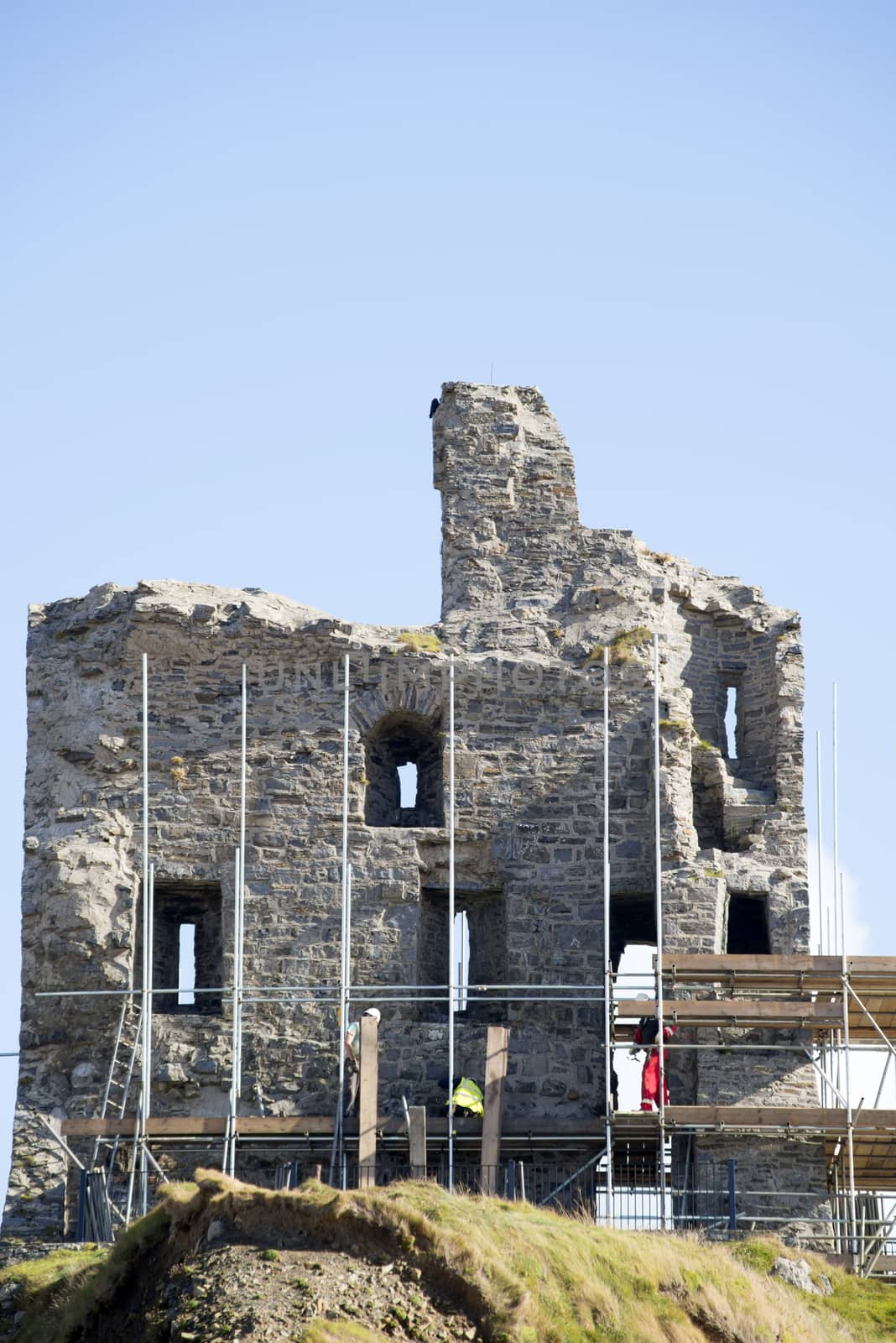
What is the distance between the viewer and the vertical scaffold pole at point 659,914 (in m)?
23.1

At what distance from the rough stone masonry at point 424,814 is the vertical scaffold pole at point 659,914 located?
154mm

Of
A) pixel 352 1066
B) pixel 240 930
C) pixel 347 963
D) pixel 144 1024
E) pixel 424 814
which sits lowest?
pixel 352 1066

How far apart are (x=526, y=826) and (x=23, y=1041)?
209 inches

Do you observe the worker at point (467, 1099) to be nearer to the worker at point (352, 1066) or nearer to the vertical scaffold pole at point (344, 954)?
the worker at point (352, 1066)

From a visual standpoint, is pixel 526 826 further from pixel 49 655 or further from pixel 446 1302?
pixel 446 1302

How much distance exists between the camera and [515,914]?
2505 cm

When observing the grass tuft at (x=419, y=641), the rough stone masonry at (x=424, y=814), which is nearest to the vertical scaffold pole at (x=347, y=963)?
the rough stone masonry at (x=424, y=814)

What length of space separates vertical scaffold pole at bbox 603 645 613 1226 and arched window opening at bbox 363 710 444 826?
1.77 m

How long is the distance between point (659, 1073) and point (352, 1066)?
3.00m

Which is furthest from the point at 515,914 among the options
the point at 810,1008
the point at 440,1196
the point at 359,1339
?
the point at 359,1339

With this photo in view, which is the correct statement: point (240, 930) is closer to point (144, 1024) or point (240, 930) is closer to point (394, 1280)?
point (144, 1024)

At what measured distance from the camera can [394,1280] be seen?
58.3 feet

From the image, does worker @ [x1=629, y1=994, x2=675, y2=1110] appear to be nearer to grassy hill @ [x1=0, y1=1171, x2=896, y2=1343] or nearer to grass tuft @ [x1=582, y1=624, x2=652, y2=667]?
grassy hill @ [x1=0, y1=1171, x2=896, y2=1343]

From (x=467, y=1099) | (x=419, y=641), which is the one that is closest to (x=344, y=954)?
(x=467, y=1099)
